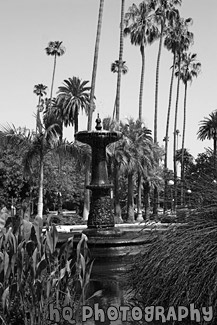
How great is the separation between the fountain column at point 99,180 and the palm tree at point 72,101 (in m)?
31.1

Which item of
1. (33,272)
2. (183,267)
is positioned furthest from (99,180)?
(33,272)

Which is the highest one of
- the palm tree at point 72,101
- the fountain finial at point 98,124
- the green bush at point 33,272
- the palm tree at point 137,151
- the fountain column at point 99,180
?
the palm tree at point 72,101

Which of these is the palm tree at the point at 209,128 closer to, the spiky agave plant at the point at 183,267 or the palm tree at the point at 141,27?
the palm tree at the point at 141,27

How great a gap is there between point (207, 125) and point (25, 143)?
46.9m

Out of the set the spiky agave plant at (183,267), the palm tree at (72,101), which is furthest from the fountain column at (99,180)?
the palm tree at (72,101)

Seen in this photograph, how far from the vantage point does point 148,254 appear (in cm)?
520

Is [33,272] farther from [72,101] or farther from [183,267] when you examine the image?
[72,101]

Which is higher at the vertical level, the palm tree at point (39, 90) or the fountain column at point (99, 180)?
the palm tree at point (39, 90)

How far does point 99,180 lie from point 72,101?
110ft

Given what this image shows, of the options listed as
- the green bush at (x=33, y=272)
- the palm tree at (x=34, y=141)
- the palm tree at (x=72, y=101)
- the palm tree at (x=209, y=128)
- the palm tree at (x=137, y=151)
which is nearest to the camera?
the green bush at (x=33, y=272)

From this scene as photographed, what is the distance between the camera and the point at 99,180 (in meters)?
13.1

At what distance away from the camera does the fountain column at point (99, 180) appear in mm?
13141

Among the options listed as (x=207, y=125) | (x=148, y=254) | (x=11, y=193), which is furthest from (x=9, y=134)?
(x=207, y=125)

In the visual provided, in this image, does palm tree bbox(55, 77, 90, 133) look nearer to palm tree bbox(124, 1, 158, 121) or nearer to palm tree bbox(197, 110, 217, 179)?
palm tree bbox(124, 1, 158, 121)
